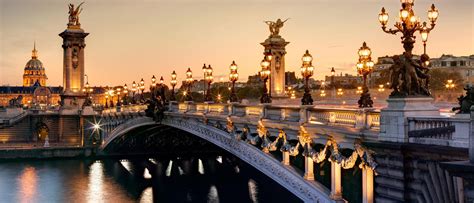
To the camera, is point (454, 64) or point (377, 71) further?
point (377, 71)

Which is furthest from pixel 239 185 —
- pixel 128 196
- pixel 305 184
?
pixel 305 184

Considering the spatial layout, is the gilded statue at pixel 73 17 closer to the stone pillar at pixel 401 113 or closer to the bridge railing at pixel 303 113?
the bridge railing at pixel 303 113

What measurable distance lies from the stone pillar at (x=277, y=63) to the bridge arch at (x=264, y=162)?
32.5m

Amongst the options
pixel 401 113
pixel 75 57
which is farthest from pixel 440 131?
pixel 75 57

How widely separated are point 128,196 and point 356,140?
32613 mm

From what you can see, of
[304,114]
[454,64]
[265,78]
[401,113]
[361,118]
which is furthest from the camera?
[454,64]

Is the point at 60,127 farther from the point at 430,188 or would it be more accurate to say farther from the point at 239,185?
the point at 430,188

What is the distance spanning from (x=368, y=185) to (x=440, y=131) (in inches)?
178

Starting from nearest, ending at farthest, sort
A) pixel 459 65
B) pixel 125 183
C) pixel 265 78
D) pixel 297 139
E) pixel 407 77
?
pixel 407 77 → pixel 297 139 → pixel 265 78 → pixel 125 183 → pixel 459 65

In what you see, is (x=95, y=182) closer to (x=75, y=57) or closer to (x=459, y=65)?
(x=459, y=65)

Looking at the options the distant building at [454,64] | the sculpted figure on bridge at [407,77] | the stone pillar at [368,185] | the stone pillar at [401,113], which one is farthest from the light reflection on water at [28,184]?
the sculpted figure on bridge at [407,77]

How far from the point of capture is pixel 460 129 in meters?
15.6

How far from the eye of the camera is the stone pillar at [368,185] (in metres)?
20.2

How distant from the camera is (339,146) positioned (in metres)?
22.6
